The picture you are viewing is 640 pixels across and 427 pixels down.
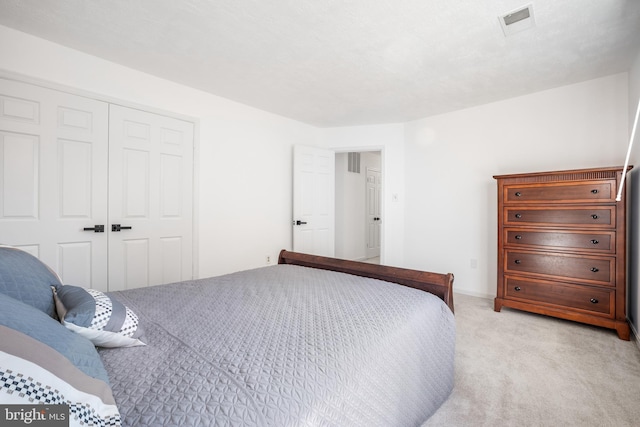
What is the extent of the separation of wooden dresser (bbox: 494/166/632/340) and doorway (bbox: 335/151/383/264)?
2797mm

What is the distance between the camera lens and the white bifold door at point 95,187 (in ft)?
7.72

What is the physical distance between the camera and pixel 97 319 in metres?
0.99

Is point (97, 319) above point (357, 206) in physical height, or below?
below

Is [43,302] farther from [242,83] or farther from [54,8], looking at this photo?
[242,83]

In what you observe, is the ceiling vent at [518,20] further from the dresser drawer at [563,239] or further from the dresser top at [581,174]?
the dresser drawer at [563,239]

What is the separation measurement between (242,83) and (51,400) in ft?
10.4

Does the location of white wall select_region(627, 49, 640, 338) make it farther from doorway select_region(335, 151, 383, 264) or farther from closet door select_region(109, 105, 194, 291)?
closet door select_region(109, 105, 194, 291)

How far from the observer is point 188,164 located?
334cm

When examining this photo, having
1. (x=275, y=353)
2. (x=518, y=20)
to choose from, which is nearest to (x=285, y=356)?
(x=275, y=353)

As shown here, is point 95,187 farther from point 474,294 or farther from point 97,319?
point 474,294

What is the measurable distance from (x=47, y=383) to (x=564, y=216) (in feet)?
11.8

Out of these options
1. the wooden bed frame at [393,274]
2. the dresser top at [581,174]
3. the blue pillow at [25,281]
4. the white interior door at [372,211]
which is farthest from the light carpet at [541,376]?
the white interior door at [372,211]

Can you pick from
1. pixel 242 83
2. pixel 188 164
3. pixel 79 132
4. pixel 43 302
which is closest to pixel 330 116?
pixel 242 83

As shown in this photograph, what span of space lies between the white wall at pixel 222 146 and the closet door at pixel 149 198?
0.51 feet
